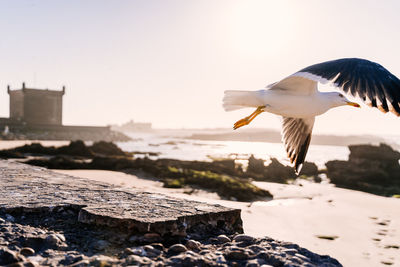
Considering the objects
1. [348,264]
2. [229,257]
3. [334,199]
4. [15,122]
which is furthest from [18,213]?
[15,122]

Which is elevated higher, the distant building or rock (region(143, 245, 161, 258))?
the distant building

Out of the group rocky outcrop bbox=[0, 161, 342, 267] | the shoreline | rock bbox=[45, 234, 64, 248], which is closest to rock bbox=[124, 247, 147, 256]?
rocky outcrop bbox=[0, 161, 342, 267]

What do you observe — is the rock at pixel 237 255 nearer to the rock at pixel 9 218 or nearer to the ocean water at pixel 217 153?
the rock at pixel 9 218

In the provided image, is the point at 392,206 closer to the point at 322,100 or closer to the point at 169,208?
the point at 322,100

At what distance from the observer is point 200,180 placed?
35.2 ft

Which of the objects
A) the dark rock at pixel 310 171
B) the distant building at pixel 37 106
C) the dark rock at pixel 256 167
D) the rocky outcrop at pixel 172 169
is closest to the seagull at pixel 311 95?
the rocky outcrop at pixel 172 169

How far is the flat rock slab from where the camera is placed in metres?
2.79

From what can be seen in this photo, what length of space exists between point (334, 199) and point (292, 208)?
237 cm

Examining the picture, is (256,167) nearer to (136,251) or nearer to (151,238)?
(151,238)

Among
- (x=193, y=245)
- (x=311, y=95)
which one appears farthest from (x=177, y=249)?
(x=311, y=95)

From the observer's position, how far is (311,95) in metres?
3.67

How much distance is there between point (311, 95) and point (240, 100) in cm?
72

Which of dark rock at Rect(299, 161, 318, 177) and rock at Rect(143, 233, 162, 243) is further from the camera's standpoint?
dark rock at Rect(299, 161, 318, 177)

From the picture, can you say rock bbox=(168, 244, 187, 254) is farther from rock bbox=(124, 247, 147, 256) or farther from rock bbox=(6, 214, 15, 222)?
rock bbox=(6, 214, 15, 222)
